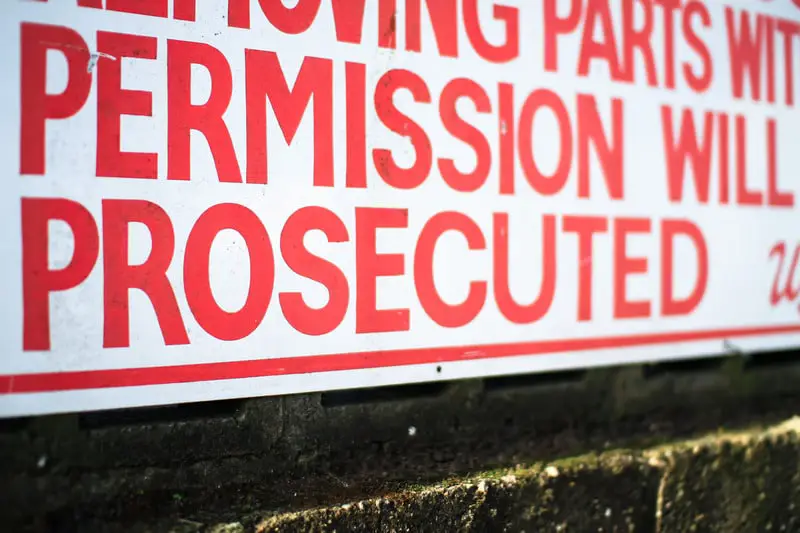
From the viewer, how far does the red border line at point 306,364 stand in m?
1.23

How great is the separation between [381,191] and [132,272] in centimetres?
55

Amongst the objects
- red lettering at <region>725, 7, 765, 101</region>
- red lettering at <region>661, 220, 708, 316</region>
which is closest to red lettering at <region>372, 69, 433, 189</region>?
red lettering at <region>661, 220, 708, 316</region>

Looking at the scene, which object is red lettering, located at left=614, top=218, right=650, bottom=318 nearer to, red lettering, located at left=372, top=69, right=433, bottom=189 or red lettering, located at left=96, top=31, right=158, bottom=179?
red lettering, located at left=372, top=69, right=433, bottom=189

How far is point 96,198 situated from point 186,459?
58 centimetres

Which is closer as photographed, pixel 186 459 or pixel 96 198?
pixel 96 198

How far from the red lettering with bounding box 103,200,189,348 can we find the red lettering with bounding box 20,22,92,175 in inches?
6.3

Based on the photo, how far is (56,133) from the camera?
1228 millimetres

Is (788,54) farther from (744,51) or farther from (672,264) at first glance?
(672,264)

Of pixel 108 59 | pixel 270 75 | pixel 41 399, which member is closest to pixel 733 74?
pixel 270 75

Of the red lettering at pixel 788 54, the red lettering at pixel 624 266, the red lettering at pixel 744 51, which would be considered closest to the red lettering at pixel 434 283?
the red lettering at pixel 624 266

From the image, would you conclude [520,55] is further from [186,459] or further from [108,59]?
[186,459]

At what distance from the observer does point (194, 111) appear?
52.1 inches

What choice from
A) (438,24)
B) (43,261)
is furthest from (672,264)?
(43,261)

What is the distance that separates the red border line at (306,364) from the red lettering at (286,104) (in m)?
0.39
